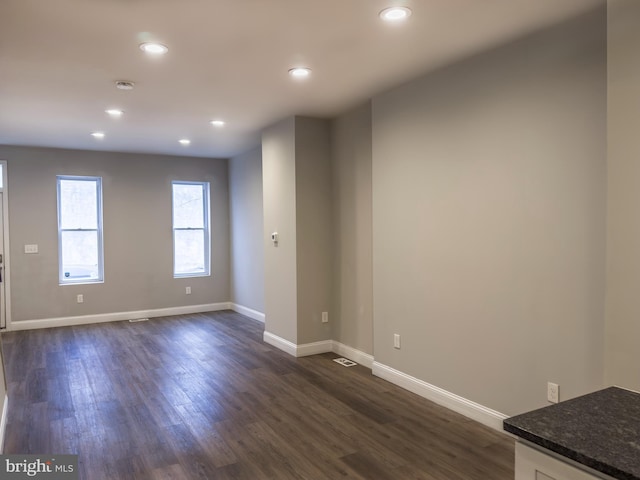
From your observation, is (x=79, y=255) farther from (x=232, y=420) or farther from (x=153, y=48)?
(x=153, y=48)

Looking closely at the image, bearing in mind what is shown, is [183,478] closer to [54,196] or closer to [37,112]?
[37,112]

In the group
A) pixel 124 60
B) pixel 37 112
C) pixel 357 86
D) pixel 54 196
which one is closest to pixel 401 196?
pixel 357 86

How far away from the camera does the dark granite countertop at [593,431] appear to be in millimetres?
1089

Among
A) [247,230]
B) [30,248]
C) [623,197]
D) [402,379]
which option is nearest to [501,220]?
[623,197]

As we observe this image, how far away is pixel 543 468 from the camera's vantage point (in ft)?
3.93

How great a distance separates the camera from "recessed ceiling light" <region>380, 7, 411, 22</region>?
2.44 m

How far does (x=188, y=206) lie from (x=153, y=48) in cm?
481

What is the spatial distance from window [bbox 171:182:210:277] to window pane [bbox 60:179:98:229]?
3.87 ft

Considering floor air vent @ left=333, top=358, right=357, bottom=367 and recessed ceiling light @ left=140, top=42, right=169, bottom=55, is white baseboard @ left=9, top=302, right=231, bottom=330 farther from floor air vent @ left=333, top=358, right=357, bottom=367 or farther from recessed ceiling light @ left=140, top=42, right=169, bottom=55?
recessed ceiling light @ left=140, top=42, right=169, bottom=55

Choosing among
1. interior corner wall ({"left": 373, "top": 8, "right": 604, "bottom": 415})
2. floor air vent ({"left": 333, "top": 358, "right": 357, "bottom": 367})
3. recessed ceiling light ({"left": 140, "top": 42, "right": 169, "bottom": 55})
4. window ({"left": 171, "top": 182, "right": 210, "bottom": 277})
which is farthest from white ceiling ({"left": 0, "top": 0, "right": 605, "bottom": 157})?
window ({"left": 171, "top": 182, "right": 210, "bottom": 277})

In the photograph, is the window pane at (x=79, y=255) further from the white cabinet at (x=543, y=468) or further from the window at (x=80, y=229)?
the white cabinet at (x=543, y=468)

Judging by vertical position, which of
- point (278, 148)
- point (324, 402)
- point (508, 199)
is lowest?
point (324, 402)

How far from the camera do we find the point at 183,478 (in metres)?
2.51

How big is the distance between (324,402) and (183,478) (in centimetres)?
135
